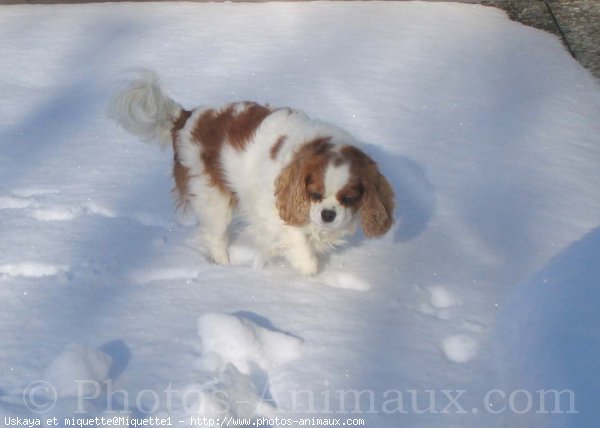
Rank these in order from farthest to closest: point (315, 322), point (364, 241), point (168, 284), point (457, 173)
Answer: point (457, 173), point (364, 241), point (168, 284), point (315, 322)

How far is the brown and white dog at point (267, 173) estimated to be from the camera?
317cm

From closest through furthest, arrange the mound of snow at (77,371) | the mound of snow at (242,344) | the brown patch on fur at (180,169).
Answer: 1. the mound of snow at (77,371)
2. the mound of snow at (242,344)
3. the brown patch on fur at (180,169)

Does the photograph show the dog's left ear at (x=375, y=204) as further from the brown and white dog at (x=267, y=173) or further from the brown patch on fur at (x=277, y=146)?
the brown patch on fur at (x=277, y=146)

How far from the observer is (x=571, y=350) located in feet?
8.41

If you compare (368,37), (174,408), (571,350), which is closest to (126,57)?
(368,37)

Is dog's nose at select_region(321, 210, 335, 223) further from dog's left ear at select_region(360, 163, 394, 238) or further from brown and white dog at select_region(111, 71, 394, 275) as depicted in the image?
dog's left ear at select_region(360, 163, 394, 238)

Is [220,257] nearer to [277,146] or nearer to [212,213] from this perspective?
[212,213]

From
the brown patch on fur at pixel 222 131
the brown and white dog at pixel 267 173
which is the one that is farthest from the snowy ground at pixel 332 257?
the brown patch on fur at pixel 222 131

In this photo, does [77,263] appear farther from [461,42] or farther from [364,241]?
[461,42]

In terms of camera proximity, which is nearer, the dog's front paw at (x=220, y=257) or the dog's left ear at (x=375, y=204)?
the dog's left ear at (x=375, y=204)

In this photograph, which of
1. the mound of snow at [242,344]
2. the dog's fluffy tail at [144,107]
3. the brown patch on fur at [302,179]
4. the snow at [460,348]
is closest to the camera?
the mound of snow at [242,344]

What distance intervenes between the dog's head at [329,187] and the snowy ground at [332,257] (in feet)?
1.06

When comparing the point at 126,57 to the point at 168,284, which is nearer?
the point at 168,284

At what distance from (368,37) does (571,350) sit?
12.9 feet
